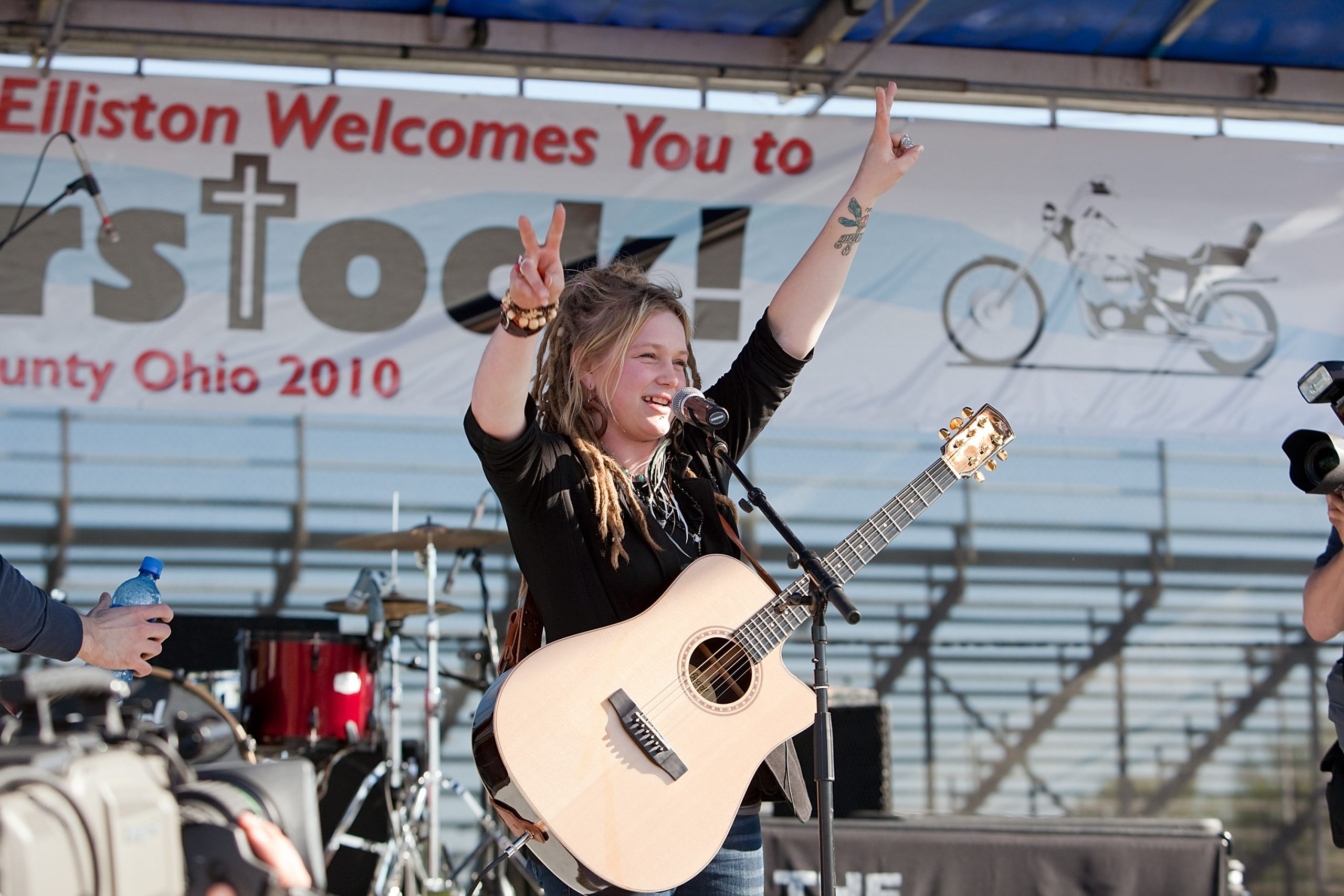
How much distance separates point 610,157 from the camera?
5633 mm

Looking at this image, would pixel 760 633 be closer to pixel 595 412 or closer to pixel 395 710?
pixel 595 412

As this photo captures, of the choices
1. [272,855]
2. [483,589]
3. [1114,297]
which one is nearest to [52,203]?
[483,589]

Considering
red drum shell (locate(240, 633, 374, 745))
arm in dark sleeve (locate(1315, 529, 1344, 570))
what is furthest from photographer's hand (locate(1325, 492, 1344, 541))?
red drum shell (locate(240, 633, 374, 745))

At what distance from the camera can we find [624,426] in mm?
2389

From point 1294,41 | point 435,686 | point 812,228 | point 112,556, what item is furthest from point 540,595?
point 1294,41

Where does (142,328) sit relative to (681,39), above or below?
below

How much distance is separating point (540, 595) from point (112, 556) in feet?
13.6

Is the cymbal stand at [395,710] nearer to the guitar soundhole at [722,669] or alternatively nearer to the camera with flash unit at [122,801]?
the guitar soundhole at [722,669]

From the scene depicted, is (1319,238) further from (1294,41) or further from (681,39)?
(681,39)

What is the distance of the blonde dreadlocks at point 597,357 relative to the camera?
2255mm

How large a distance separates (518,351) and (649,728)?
721mm

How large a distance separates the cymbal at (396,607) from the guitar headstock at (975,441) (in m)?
2.93

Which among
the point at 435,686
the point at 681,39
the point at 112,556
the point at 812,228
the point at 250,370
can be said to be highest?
the point at 681,39

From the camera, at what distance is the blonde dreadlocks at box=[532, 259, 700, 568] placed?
226 cm
